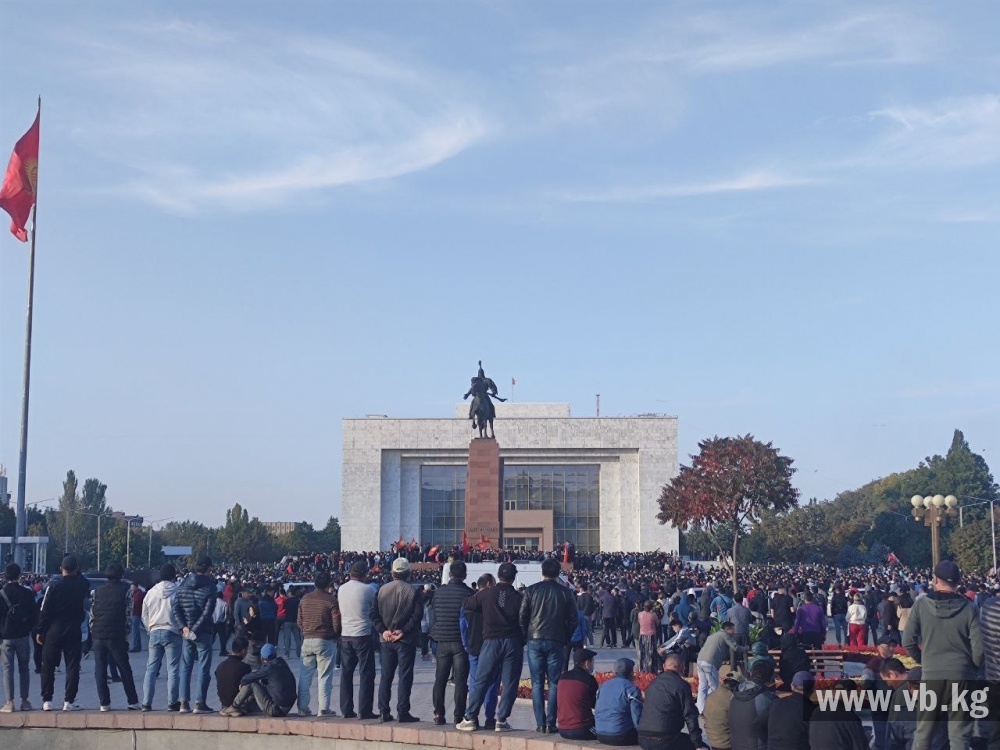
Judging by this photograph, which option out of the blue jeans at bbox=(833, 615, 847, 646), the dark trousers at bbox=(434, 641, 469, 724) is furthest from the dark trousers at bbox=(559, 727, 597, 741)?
the blue jeans at bbox=(833, 615, 847, 646)

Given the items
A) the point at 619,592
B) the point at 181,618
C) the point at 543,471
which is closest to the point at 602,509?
the point at 543,471

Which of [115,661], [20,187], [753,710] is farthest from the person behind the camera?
[20,187]

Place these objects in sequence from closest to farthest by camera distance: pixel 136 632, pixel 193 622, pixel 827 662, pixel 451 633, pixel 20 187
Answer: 1. pixel 451 633
2. pixel 193 622
3. pixel 827 662
4. pixel 136 632
5. pixel 20 187

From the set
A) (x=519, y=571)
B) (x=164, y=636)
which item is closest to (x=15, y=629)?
(x=164, y=636)

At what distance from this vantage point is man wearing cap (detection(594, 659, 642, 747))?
26.7 ft

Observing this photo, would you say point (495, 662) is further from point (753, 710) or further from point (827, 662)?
point (827, 662)

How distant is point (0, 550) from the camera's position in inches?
1881

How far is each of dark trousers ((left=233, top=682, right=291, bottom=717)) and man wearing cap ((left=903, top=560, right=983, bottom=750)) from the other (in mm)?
5174

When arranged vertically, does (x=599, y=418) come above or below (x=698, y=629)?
above

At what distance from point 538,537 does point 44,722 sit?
5728 cm

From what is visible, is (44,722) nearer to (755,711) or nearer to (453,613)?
(453,613)

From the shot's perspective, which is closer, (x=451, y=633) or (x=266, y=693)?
(x=451, y=633)

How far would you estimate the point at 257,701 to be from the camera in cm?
962

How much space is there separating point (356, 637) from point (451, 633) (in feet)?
2.99
